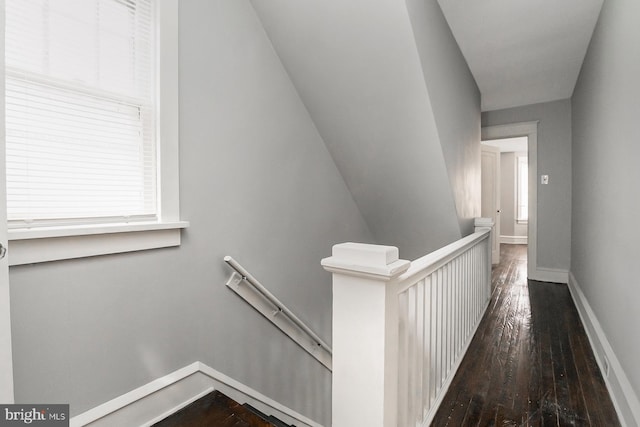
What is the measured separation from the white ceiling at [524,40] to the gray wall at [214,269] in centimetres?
152

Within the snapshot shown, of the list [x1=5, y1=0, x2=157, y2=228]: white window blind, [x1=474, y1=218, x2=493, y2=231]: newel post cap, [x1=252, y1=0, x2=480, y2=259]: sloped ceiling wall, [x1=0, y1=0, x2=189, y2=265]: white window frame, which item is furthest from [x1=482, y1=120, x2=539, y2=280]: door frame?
[x1=5, y1=0, x2=157, y2=228]: white window blind

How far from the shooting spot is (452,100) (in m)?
2.80

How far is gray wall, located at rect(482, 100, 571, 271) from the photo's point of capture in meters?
4.34

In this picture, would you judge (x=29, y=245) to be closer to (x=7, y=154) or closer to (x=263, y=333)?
(x=7, y=154)

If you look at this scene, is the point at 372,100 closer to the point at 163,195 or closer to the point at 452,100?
the point at 452,100

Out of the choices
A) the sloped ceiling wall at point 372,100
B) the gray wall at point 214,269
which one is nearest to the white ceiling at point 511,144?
the sloped ceiling wall at point 372,100

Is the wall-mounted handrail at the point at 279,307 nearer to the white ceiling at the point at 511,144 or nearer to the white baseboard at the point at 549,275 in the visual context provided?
the white baseboard at the point at 549,275

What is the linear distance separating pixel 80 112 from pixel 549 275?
205 inches

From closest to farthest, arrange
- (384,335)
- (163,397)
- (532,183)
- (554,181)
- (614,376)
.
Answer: (384,335) → (163,397) → (614,376) → (554,181) → (532,183)

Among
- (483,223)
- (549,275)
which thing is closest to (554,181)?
(549,275)

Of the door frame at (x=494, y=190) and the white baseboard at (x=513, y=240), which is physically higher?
the door frame at (x=494, y=190)

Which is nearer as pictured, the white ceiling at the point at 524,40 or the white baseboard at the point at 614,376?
the white baseboard at the point at 614,376

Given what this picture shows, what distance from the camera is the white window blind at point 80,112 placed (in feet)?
4.08

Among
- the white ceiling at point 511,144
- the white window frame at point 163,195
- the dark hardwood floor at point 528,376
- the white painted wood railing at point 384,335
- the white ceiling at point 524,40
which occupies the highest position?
the white ceiling at point 524,40
